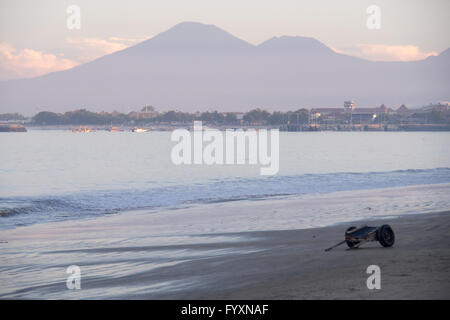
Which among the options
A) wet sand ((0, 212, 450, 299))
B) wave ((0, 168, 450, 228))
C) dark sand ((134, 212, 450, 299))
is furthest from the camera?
wave ((0, 168, 450, 228))

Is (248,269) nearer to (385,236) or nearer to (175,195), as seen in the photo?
(385,236)

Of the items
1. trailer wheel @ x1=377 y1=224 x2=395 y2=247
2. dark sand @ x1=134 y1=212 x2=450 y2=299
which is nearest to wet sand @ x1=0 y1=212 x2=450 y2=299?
dark sand @ x1=134 y1=212 x2=450 y2=299

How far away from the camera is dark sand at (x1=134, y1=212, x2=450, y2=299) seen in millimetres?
8469

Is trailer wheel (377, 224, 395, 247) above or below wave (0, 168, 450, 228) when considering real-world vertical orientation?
above

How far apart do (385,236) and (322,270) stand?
91.3 inches

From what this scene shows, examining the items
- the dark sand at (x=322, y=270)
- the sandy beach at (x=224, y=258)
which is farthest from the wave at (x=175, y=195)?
the dark sand at (x=322, y=270)

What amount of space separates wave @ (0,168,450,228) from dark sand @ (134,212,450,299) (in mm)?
10265

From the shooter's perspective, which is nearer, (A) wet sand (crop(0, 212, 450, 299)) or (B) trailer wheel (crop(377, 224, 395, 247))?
(A) wet sand (crop(0, 212, 450, 299))

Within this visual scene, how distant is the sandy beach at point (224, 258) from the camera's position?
29.5 ft

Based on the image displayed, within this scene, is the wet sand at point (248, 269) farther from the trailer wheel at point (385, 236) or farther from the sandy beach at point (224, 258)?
the trailer wheel at point (385, 236)

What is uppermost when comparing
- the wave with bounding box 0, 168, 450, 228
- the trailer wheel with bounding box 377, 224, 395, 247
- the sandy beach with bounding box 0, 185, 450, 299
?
the trailer wheel with bounding box 377, 224, 395, 247

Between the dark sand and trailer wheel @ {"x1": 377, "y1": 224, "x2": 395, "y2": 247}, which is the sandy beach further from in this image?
trailer wheel @ {"x1": 377, "y1": 224, "x2": 395, "y2": 247}

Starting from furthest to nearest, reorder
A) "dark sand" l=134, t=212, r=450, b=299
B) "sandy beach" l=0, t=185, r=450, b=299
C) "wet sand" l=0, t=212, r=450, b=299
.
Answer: "sandy beach" l=0, t=185, r=450, b=299 → "wet sand" l=0, t=212, r=450, b=299 → "dark sand" l=134, t=212, r=450, b=299
